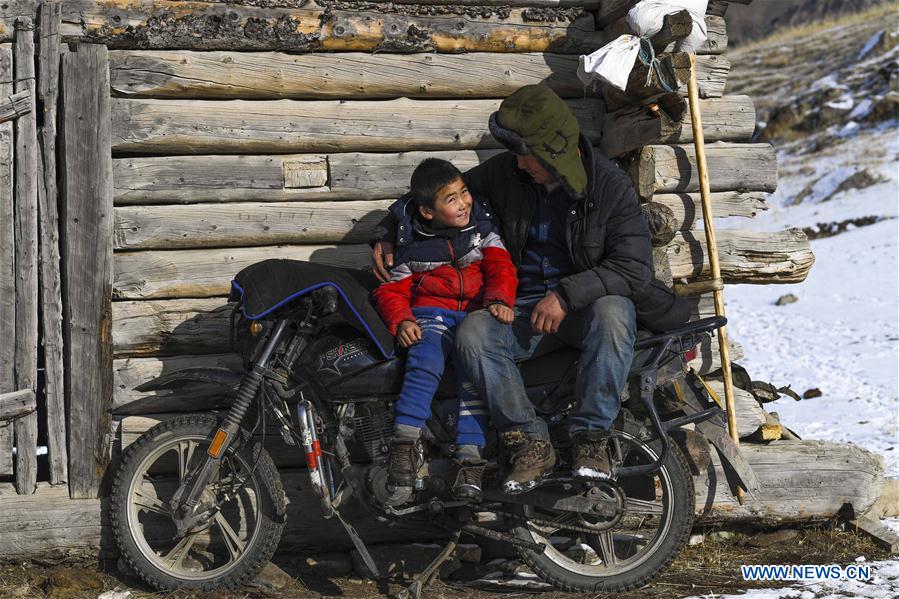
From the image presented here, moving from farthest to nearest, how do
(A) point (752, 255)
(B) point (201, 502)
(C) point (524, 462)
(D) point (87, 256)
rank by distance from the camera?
1. (A) point (752, 255)
2. (D) point (87, 256)
3. (B) point (201, 502)
4. (C) point (524, 462)

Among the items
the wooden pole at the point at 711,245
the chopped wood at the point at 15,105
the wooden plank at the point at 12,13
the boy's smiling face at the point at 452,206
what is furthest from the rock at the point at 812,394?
the wooden plank at the point at 12,13

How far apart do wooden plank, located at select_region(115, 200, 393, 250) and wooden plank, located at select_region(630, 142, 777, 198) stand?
1571mm

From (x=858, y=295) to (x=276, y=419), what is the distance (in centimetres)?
885

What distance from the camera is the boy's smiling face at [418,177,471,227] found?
4.75 meters

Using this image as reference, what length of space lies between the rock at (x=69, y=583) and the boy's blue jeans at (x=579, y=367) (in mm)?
2101

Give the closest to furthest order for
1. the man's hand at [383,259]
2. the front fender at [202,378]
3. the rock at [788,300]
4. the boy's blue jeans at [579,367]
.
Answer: the boy's blue jeans at [579,367] < the front fender at [202,378] < the man's hand at [383,259] < the rock at [788,300]

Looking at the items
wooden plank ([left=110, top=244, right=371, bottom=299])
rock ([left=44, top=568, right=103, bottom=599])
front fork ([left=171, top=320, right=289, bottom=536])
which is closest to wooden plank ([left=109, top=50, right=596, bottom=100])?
wooden plank ([left=110, top=244, right=371, bottom=299])

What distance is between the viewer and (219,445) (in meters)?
4.84

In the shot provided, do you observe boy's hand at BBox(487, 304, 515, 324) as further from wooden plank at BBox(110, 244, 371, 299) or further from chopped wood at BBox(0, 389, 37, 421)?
chopped wood at BBox(0, 389, 37, 421)

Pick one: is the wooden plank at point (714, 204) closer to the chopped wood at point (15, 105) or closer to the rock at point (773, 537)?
the rock at point (773, 537)

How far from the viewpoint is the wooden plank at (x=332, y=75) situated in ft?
17.6

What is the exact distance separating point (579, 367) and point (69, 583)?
8.67 feet

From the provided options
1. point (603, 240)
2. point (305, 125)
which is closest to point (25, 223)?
point (305, 125)

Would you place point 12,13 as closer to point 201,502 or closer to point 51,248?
point 51,248
